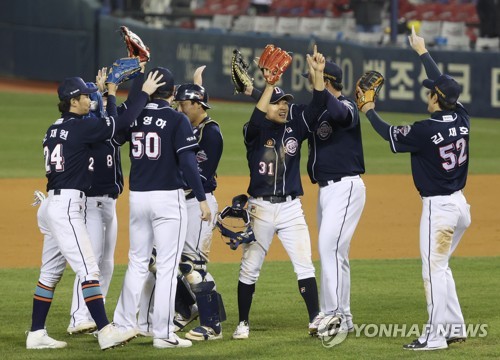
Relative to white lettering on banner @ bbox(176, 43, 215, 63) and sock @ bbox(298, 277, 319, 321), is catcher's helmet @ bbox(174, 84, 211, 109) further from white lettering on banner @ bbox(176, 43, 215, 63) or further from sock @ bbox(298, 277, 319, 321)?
white lettering on banner @ bbox(176, 43, 215, 63)

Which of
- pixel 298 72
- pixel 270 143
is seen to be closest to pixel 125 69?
pixel 270 143

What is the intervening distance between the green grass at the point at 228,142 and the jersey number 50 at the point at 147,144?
9.62m

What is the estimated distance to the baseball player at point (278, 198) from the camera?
8453mm

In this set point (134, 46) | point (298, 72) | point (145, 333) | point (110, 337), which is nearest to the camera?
point (110, 337)

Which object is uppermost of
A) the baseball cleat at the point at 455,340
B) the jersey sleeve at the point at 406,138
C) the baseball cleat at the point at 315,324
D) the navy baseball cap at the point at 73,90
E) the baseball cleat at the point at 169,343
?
the navy baseball cap at the point at 73,90

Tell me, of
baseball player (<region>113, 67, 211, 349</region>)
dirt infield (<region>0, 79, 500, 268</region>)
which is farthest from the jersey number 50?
dirt infield (<region>0, 79, 500, 268</region>)

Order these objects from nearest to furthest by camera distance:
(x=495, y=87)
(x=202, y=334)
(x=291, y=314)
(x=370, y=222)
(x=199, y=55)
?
(x=202, y=334), (x=291, y=314), (x=370, y=222), (x=495, y=87), (x=199, y=55)

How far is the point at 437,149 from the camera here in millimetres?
7930

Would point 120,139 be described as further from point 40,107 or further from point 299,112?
point 40,107

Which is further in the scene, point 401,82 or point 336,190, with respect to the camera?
point 401,82

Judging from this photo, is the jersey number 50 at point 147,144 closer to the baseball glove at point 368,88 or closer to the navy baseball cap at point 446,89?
the baseball glove at point 368,88

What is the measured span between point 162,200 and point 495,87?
628 inches

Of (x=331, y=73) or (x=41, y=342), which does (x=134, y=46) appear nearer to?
(x=331, y=73)

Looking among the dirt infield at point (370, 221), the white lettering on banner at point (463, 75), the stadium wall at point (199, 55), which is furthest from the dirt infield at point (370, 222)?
the stadium wall at point (199, 55)
